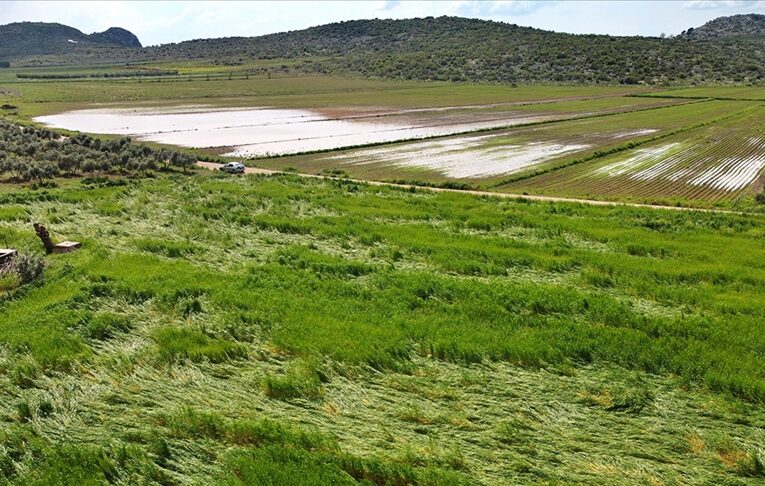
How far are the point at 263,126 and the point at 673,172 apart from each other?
180 ft

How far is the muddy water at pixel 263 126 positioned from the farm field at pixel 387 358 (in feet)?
139

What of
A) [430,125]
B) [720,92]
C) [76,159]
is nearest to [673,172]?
[430,125]

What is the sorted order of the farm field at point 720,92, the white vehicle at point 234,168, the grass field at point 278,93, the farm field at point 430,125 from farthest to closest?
1. the grass field at point 278,93
2. the farm field at point 720,92
3. the farm field at point 430,125
4. the white vehicle at point 234,168

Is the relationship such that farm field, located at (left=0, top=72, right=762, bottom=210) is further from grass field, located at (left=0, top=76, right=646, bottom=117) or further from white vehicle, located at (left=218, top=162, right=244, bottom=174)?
white vehicle, located at (left=218, top=162, right=244, bottom=174)

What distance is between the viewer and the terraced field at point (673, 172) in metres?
43.3

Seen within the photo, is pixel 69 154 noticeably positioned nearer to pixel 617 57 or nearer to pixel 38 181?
pixel 38 181

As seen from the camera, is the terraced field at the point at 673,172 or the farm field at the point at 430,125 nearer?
the terraced field at the point at 673,172

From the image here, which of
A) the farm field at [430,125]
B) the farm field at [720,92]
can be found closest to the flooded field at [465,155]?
the farm field at [430,125]

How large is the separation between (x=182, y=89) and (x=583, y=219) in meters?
132

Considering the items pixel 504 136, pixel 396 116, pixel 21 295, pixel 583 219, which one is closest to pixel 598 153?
pixel 504 136

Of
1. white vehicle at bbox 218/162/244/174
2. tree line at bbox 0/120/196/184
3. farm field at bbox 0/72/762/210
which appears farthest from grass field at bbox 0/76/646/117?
white vehicle at bbox 218/162/244/174

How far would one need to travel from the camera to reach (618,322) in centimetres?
1627

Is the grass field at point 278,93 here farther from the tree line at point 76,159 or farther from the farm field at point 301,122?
the tree line at point 76,159

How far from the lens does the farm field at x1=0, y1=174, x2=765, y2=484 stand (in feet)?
33.5
